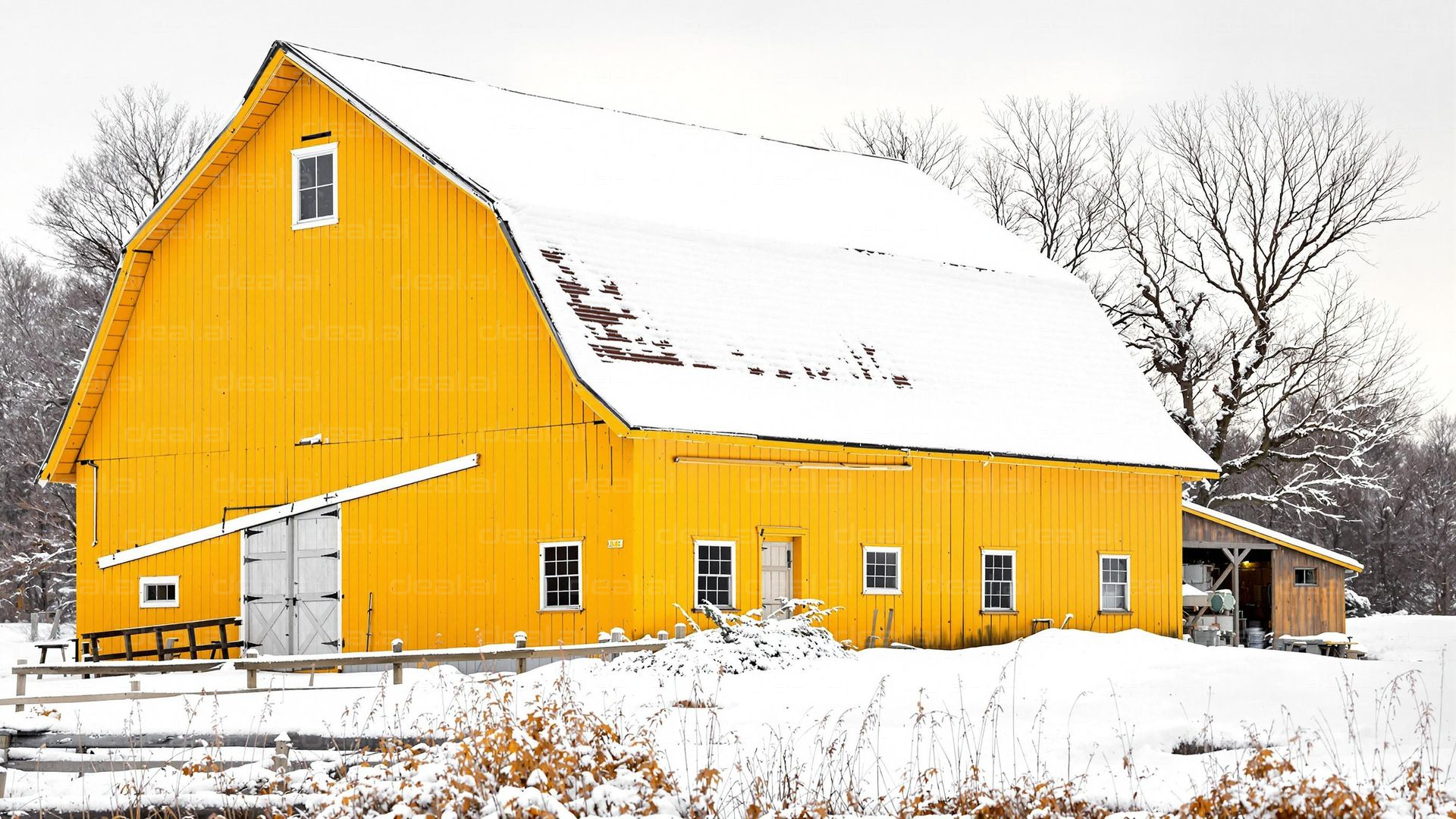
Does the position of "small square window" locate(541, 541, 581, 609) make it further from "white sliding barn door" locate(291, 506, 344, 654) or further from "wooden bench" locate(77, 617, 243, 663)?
"wooden bench" locate(77, 617, 243, 663)

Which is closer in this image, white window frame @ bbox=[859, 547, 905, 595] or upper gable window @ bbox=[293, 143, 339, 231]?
white window frame @ bbox=[859, 547, 905, 595]

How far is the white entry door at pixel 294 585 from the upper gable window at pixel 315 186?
416 centimetres

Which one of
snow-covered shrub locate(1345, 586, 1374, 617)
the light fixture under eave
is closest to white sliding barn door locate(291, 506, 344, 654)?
the light fixture under eave

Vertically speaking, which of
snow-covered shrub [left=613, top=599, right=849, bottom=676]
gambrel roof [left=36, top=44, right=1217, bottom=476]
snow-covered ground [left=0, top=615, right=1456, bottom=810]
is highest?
gambrel roof [left=36, top=44, right=1217, bottom=476]

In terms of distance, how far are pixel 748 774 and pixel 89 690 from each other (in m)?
9.73

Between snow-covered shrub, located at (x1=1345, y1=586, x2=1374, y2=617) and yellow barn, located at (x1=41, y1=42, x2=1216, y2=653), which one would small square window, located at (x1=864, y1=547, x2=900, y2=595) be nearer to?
yellow barn, located at (x1=41, y1=42, x2=1216, y2=653)

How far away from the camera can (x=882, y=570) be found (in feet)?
83.4

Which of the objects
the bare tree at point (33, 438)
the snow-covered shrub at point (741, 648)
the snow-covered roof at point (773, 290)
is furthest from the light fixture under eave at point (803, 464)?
the bare tree at point (33, 438)

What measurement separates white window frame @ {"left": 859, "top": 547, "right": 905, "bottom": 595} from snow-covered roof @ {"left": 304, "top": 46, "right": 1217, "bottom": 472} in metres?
1.59

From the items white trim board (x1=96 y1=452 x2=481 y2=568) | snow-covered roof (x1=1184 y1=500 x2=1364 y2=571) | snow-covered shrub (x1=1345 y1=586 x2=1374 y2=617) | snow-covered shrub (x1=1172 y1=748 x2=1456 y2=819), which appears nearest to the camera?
snow-covered shrub (x1=1172 y1=748 x2=1456 y2=819)

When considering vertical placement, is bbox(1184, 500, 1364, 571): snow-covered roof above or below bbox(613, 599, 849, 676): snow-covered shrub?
above

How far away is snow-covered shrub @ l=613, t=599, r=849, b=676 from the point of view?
1983cm

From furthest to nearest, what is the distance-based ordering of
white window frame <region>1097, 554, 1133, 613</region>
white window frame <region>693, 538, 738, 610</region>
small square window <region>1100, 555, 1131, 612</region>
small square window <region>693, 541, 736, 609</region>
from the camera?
small square window <region>1100, 555, 1131, 612</region> → white window frame <region>1097, 554, 1133, 613</region> → small square window <region>693, 541, 736, 609</region> → white window frame <region>693, 538, 738, 610</region>

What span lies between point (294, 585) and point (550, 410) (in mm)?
4628
